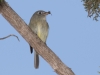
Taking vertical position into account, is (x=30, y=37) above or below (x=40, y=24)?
below

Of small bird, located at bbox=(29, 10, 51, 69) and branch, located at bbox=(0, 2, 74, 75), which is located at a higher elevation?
small bird, located at bbox=(29, 10, 51, 69)

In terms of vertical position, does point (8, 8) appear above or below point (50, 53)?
above

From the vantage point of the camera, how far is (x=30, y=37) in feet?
17.5

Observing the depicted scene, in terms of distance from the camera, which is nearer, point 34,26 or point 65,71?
point 65,71

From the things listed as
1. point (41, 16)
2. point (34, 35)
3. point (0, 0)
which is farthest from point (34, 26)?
point (0, 0)

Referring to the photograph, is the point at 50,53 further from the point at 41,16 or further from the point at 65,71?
the point at 41,16

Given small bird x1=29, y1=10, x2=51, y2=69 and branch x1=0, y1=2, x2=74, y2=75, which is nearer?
branch x1=0, y1=2, x2=74, y2=75

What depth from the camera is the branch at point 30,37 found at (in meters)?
5.24

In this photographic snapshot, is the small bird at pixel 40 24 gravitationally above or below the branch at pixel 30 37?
above

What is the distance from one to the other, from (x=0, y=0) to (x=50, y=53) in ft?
3.80

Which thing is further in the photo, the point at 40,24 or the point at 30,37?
the point at 40,24

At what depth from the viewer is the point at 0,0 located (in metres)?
5.20

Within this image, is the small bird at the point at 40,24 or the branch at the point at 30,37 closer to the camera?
the branch at the point at 30,37

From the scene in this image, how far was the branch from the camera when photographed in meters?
5.24
